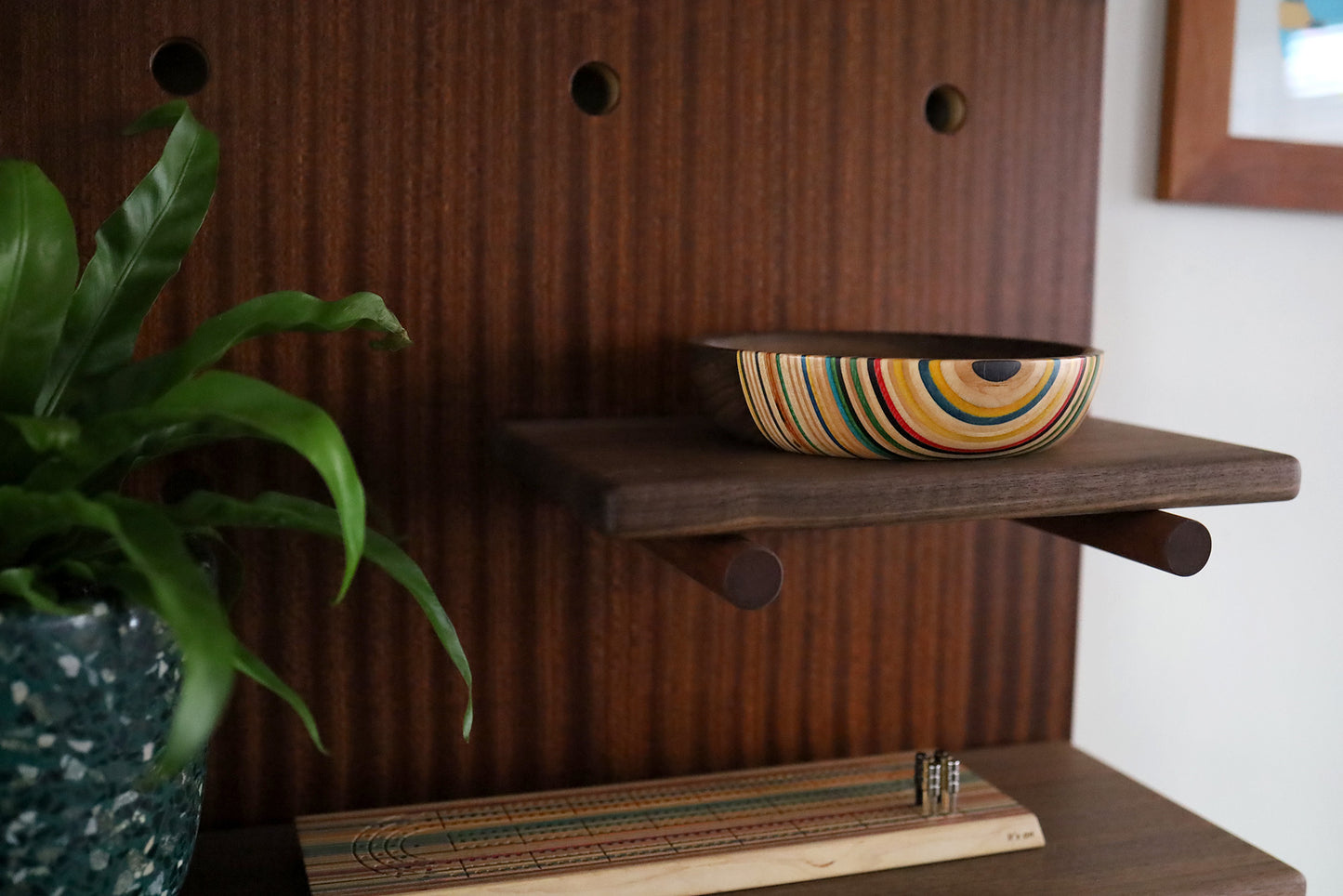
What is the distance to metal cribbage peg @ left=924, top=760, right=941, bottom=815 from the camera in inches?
29.0

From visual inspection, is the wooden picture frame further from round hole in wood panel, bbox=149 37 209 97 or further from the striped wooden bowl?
round hole in wood panel, bbox=149 37 209 97

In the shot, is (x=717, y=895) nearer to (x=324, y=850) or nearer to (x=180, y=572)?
(x=324, y=850)

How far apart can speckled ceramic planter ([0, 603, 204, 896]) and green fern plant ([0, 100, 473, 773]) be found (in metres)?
0.02

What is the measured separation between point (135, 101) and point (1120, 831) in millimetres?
704

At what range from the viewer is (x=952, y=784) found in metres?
0.74

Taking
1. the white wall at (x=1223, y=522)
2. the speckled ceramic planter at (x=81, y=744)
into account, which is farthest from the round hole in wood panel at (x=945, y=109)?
the speckled ceramic planter at (x=81, y=744)

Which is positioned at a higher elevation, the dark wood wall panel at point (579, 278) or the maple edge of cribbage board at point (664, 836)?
the dark wood wall panel at point (579, 278)

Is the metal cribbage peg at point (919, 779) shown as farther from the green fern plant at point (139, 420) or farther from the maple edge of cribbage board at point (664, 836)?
the green fern plant at point (139, 420)

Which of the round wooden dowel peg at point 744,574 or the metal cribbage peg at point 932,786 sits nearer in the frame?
the round wooden dowel peg at point 744,574

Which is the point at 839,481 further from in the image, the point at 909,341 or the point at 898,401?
the point at 909,341

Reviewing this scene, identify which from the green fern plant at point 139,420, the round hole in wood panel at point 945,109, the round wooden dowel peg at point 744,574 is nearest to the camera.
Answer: the green fern plant at point 139,420

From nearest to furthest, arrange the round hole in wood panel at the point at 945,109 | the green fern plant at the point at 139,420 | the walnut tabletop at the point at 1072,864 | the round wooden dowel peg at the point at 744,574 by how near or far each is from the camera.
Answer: the green fern plant at the point at 139,420
the round wooden dowel peg at the point at 744,574
the walnut tabletop at the point at 1072,864
the round hole in wood panel at the point at 945,109

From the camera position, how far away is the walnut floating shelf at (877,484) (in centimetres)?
56

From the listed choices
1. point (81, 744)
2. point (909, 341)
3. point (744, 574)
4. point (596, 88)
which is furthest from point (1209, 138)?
point (81, 744)
